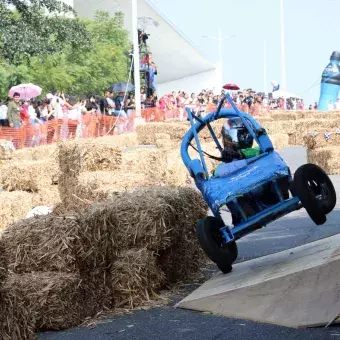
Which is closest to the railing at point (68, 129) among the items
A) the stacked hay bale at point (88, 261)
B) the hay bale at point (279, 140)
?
the hay bale at point (279, 140)

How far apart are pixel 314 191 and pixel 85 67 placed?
4505cm

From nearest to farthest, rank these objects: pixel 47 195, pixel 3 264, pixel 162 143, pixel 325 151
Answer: pixel 3 264, pixel 47 195, pixel 325 151, pixel 162 143

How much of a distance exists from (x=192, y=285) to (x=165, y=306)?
102 centimetres

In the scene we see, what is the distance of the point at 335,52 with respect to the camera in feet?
185

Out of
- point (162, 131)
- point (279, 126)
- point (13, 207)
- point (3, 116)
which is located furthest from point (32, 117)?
point (279, 126)

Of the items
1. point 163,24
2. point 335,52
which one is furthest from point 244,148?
point 163,24

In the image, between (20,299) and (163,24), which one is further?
(163,24)

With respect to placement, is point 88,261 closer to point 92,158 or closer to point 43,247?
point 43,247

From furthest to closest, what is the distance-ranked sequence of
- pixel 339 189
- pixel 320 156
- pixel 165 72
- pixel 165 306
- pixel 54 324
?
pixel 165 72 < pixel 320 156 < pixel 339 189 < pixel 165 306 < pixel 54 324

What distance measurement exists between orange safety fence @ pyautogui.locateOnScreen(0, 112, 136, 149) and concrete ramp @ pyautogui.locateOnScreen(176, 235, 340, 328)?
11909 mm

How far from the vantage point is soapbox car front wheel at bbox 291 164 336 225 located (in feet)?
28.9

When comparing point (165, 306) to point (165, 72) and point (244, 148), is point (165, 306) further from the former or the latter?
point (165, 72)

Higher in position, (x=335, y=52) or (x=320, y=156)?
(x=335, y=52)

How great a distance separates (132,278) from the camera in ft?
27.0
